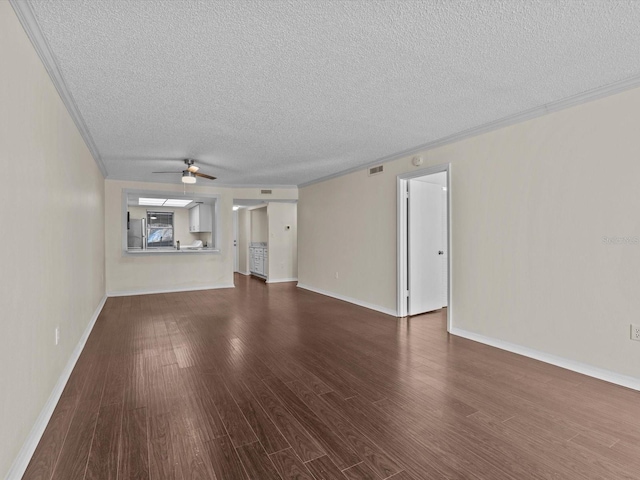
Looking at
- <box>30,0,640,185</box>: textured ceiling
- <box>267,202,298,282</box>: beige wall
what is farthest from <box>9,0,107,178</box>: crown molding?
<box>267,202,298,282</box>: beige wall

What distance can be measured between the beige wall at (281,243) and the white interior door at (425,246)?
4.57 meters

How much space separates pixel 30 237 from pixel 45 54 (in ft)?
3.89

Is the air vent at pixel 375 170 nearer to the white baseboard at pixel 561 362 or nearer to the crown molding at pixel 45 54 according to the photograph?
the white baseboard at pixel 561 362

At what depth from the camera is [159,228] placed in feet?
35.9

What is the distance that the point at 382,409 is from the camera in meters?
2.29

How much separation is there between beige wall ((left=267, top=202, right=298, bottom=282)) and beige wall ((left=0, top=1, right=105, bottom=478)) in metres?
5.85

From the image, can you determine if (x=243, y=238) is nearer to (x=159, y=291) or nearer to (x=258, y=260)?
(x=258, y=260)

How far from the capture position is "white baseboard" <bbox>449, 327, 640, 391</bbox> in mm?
2653

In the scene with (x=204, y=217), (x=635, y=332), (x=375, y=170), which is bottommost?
(x=635, y=332)

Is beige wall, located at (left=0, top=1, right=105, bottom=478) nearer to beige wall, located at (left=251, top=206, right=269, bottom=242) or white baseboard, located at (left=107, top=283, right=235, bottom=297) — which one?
white baseboard, located at (left=107, top=283, right=235, bottom=297)

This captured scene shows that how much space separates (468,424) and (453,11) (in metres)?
2.42

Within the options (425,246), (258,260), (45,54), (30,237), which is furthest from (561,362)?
(258,260)

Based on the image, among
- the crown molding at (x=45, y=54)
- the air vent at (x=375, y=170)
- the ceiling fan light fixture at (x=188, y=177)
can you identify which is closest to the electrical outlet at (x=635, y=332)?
the air vent at (x=375, y=170)

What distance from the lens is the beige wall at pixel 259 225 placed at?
9.44 m
